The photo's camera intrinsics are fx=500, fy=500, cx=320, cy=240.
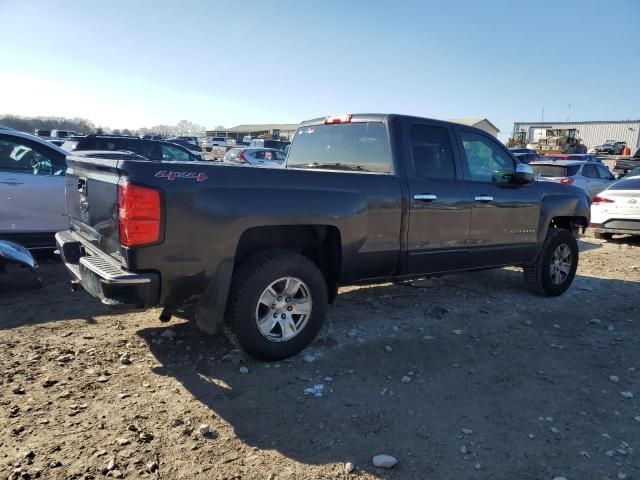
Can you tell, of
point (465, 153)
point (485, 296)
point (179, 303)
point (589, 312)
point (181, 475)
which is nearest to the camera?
point (181, 475)

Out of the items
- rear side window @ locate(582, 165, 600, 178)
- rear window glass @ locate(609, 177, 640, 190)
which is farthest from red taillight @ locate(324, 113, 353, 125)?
rear side window @ locate(582, 165, 600, 178)

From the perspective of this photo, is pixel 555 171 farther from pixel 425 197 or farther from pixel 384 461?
pixel 384 461

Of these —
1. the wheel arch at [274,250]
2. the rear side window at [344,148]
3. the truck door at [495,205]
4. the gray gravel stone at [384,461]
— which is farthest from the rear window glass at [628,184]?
the gray gravel stone at [384,461]

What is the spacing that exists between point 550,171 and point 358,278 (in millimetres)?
11237

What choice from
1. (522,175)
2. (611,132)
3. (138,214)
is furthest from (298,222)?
(611,132)

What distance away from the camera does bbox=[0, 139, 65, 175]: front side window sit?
6708 millimetres

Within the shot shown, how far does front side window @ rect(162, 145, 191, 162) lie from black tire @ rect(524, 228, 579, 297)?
7935 mm

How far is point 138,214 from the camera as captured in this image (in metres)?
3.14

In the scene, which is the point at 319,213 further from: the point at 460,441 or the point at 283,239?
the point at 460,441

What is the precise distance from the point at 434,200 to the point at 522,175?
1.31 m

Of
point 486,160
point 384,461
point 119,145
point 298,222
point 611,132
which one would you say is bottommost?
point 384,461

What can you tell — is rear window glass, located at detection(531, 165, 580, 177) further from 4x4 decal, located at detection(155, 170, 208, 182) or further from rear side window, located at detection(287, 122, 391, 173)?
4x4 decal, located at detection(155, 170, 208, 182)

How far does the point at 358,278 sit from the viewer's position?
434cm

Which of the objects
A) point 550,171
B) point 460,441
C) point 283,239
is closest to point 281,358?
point 283,239
